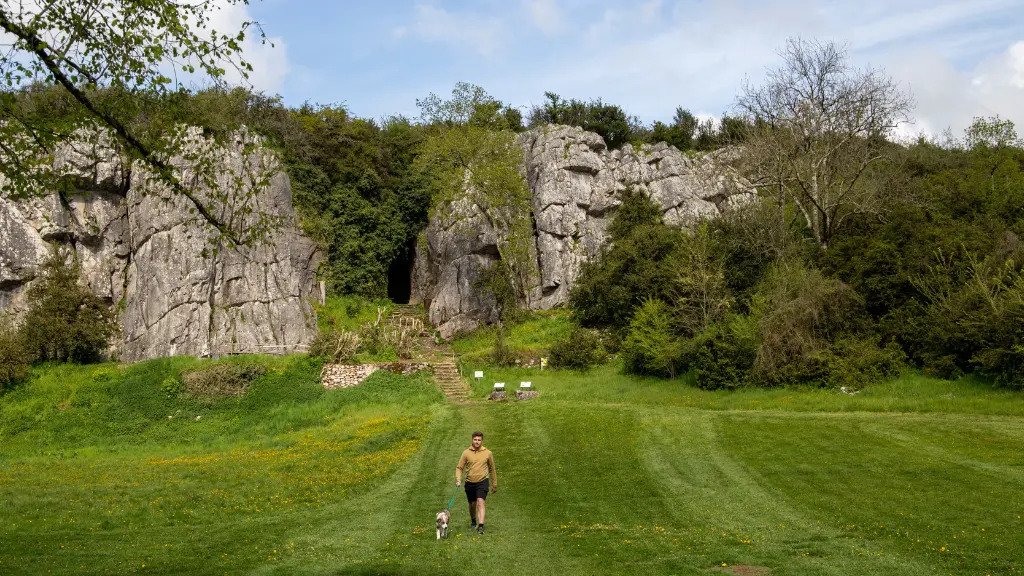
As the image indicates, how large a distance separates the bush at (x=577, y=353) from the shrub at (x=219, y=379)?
46.0 ft

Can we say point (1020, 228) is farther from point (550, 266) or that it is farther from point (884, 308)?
point (550, 266)

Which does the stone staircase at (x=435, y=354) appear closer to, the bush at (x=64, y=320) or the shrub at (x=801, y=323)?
the shrub at (x=801, y=323)

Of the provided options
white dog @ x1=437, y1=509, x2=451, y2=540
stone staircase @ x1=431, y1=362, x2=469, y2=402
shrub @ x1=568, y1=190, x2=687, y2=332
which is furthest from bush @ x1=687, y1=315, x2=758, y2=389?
white dog @ x1=437, y1=509, x2=451, y2=540

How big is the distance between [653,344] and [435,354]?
517 inches

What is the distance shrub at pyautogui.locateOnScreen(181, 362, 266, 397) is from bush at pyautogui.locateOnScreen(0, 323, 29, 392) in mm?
6442

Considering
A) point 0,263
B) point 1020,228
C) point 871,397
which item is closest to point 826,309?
point 871,397

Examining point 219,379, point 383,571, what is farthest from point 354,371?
point 383,571

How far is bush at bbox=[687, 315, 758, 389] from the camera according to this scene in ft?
95.2

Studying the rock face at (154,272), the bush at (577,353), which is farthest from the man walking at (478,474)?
the rock face at (154,272)

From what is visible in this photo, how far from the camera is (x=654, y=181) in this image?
4809 cm

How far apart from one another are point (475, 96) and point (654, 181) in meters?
13.0

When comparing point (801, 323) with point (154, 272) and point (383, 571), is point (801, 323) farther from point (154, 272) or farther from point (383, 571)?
point (154, 272)

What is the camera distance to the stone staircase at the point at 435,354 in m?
33.2

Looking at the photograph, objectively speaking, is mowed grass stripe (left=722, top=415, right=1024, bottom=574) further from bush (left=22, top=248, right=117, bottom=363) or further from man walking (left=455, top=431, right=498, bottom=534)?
bush (left=22, top=248, right=117, bottom=363)
